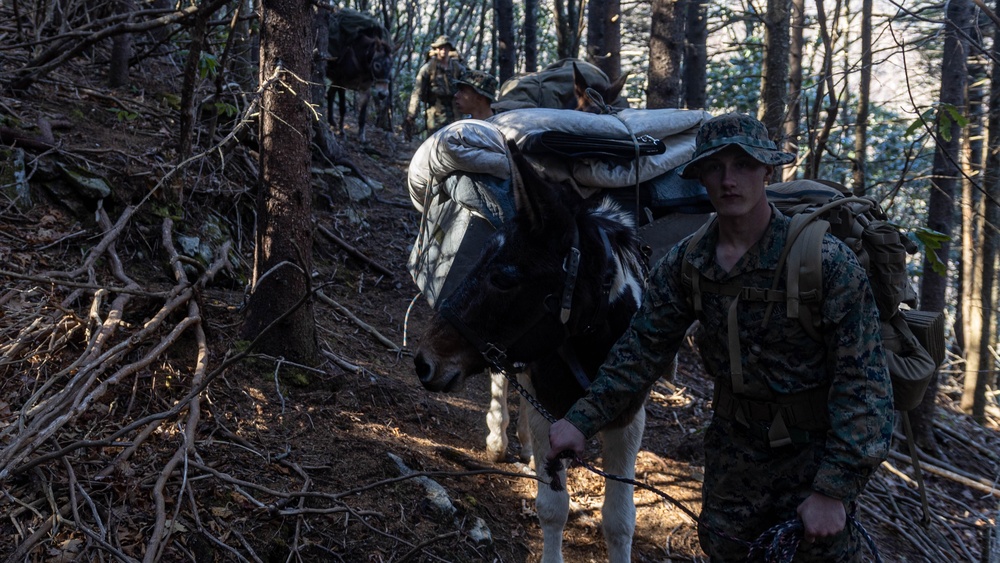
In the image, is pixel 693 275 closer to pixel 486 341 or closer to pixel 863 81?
pixel 486 341

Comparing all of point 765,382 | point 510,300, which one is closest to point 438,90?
point 510,300

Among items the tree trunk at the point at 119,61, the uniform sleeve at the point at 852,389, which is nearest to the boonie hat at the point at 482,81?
the tree trunk at the point at 119,61

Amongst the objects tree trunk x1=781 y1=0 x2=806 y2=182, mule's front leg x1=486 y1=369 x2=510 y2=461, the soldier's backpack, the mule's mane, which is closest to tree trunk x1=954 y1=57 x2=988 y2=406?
tree trunk x1=781 y1=0 x2=806 y2=182

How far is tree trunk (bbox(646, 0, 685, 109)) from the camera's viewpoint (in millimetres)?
8438

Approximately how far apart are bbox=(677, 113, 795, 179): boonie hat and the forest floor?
1.59 metres

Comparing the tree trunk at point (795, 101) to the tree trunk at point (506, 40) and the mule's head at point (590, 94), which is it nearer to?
the mule's head at point (590, 94)

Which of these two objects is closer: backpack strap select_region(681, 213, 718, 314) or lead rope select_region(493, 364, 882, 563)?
lead rope select_region(493, 364, 882, 563)

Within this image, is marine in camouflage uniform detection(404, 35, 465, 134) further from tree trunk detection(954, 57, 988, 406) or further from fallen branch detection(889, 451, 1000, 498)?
fallen branch detection(889, 451, 1000, 498)

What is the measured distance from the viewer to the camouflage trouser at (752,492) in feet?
8.21

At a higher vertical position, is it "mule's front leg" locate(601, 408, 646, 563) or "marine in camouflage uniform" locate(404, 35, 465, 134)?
"marine in camouflage uniform" locate(404, 35, 465, 134)

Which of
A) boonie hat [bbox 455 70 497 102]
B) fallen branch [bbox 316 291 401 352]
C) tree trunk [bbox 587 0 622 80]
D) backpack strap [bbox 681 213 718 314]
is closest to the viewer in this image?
backpack strap [bbox 681 213 718 314]

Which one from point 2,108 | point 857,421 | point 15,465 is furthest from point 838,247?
point 2,108

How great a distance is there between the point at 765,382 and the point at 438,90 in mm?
10902

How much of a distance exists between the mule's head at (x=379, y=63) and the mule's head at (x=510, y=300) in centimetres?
1222
